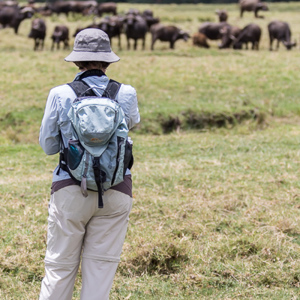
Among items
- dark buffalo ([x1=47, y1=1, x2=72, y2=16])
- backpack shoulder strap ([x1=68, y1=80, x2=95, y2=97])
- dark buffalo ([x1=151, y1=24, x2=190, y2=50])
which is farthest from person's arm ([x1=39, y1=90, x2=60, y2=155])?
dark buffalo ([x1=47, y1=1, x2=72, y2=16])

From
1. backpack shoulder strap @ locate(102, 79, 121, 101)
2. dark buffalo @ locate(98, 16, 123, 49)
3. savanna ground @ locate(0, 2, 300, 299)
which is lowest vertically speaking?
savanna ground @ locate(0, 2, 300, 299)

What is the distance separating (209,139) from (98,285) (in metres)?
6.24

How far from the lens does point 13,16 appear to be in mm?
23828

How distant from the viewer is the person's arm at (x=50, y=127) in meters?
3.08

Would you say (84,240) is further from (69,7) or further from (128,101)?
(69,7)

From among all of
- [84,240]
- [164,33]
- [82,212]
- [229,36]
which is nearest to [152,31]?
[164,33]

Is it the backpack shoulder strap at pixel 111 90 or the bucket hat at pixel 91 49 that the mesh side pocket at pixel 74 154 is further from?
the bucket hat at pixel 91 49

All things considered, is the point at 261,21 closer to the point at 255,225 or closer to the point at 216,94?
the point at 216,94

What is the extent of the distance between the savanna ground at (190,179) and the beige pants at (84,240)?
Result: 3.22 feet

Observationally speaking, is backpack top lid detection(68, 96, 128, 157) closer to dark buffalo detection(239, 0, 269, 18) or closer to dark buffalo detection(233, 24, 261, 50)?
dark buffalo detection(233, 24, 261, 50)

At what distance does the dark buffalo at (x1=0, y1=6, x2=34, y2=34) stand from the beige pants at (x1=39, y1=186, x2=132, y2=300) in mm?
21637

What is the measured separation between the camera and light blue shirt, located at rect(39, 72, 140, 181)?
3.07m

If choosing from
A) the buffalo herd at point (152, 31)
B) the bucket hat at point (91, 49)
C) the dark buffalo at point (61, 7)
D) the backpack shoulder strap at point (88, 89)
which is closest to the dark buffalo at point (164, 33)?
the buffalo herd at point (152, 31)

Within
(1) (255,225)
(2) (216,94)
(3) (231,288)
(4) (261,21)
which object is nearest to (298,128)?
(2) (216,94)
